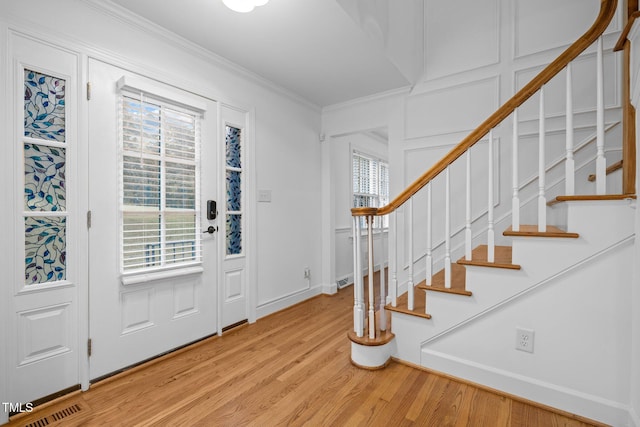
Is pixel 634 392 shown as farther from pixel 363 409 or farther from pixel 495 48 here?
pixel 495 48

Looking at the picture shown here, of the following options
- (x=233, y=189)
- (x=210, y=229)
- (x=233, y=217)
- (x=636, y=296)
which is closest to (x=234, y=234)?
(x=233, y=217)

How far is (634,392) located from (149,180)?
3.02m

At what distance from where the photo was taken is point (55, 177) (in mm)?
1762

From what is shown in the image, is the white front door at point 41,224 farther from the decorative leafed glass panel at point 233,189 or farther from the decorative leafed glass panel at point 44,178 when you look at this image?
the decorative leafed glass panel at point 233,189

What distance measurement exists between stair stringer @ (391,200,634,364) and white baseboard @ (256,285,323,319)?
56.5 inches

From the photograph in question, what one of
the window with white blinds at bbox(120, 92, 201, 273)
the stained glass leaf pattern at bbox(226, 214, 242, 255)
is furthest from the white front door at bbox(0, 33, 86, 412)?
the stained glass leaf pattern at bbox(226, 214, 242, 255)

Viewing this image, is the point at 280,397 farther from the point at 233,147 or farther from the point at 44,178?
the point at 233,147

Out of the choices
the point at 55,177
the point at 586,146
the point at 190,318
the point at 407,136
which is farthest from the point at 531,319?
the point at 55,177

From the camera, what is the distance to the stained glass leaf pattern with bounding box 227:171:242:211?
276 centimetres

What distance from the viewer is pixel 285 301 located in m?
3.35

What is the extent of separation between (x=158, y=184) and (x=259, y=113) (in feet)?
4.25

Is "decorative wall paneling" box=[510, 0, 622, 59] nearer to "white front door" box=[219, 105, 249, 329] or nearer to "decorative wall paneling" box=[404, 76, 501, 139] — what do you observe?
"decorative wall paneling" box=[404, 76, 501, 139]

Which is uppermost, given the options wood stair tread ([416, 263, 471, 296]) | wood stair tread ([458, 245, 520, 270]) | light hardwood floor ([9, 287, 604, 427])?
wood stair tread ([458, 245, 520, 270])

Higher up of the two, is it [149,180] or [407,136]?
[407,136]
